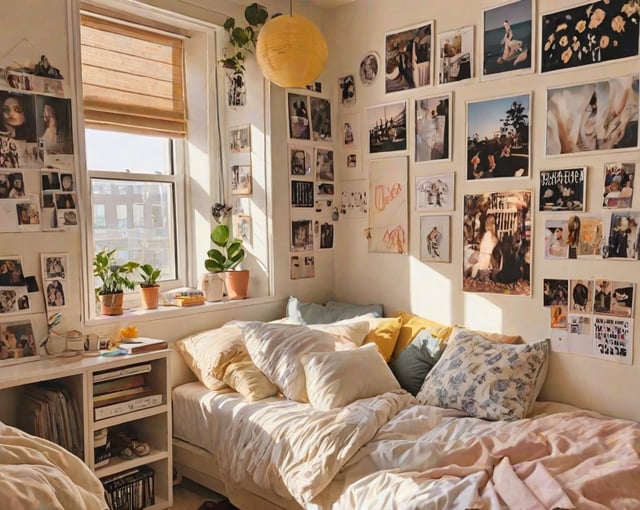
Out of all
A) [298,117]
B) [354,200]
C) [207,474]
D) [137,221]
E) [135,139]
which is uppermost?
[298,117]

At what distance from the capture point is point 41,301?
268 centimetres

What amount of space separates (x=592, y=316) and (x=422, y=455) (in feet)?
3.34

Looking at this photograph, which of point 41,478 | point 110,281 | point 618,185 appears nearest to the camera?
point 41,478

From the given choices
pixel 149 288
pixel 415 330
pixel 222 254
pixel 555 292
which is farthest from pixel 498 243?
pixel 149 288

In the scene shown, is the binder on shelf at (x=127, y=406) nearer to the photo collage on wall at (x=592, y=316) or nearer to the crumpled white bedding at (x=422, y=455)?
the crumpled white bedding at (x=422, y=455)

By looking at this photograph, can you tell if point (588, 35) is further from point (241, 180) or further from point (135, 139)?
point (135, 139)

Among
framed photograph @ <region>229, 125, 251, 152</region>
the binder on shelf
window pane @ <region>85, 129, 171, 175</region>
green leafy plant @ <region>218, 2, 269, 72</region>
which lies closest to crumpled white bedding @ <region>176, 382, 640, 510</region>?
the binder on shelf

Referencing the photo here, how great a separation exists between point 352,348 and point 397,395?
377 millimetres

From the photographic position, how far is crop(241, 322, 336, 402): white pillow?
110 inches

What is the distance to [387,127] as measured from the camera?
3.40 meters

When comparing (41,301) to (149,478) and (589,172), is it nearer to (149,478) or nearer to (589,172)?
(149,478)

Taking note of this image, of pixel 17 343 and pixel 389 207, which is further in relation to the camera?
pixel 389 207

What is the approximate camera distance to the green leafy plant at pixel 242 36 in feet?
10.9

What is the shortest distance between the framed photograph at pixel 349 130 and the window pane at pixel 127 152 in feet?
3.26
